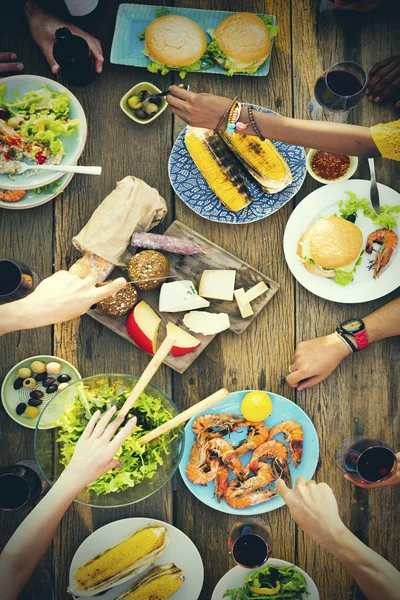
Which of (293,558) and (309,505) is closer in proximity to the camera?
(309,505)

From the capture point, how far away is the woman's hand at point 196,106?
8.68 ft

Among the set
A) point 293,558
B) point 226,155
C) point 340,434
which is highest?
point 226,155

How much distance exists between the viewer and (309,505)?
251 centimetres

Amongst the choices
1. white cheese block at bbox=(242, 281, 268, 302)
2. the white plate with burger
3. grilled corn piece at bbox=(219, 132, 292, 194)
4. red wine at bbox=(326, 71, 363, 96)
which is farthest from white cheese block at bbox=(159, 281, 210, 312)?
red wine at bbox=(326, 71, 363, 96)

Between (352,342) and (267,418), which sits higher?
(352,342)

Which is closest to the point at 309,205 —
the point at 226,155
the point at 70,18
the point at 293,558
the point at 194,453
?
the point at 226,155

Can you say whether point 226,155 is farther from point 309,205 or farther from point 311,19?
point 311,19

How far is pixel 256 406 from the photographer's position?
9.00 ft

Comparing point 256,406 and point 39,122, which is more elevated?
point 39,122

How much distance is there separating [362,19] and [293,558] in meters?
2.85

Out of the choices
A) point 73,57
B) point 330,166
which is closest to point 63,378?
point 73,57

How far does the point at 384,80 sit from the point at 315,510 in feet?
7.01

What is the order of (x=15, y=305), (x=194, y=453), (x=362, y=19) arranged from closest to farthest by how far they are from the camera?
(x=15, y=305)
(x=194, y=453)
(x=362, y=19)

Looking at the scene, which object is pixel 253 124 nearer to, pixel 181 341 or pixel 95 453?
pixel 181 341
